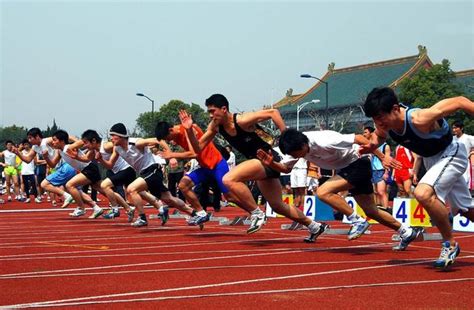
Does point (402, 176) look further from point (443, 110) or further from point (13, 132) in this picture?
point (13, 132)

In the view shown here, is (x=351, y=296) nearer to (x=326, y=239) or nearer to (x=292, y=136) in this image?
(x=292, y=136)

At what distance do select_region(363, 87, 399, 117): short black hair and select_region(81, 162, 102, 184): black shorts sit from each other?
9782mm

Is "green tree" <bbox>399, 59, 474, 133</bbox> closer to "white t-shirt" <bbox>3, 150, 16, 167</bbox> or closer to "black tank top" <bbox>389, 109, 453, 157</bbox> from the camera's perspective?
"white t-shirt" <bbox>3, 150, 16, 167</bbox>

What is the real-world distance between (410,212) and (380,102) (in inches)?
265

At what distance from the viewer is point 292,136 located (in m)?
8.68

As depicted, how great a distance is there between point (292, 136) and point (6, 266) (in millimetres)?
3178

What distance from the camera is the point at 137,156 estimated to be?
13.5 m

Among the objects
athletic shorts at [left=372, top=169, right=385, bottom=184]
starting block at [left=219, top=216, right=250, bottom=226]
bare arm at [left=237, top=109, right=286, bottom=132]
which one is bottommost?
starting block at [left=219, top=216, right=250, bottom=226]

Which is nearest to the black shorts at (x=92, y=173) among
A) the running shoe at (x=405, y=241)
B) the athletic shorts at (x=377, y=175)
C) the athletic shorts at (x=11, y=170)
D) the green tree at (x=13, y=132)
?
the athletic shorts at (x=377, y=175)

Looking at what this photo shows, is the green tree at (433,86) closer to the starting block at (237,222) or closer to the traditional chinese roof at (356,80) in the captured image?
the traditional chinese roof at (356,80)

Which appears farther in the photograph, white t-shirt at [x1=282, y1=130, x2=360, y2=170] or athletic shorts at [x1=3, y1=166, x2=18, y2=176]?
athletic shorts at [x1=3, y1=166, x2=18, y2=176]

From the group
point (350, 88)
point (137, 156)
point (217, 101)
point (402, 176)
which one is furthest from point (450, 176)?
point (350, 88)

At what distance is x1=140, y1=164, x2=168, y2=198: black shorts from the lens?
13266 millimetres

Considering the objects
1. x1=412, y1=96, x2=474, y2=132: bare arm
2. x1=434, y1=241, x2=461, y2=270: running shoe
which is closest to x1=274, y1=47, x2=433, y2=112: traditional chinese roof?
x1=434, y1=241, x2=461, y2=270: running shoe
